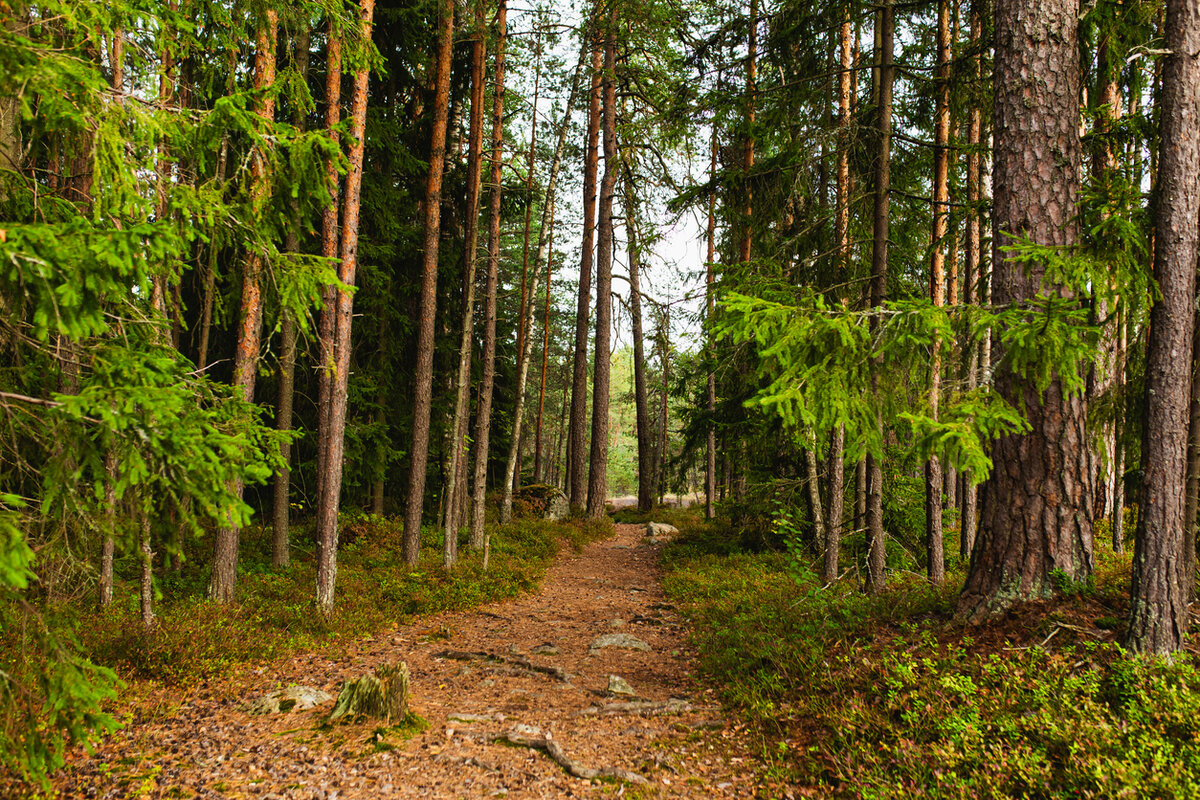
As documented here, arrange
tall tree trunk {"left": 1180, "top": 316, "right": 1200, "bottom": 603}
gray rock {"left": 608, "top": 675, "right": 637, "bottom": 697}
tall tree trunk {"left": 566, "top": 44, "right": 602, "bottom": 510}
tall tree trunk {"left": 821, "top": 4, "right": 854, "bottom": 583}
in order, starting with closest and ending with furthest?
tall tree trunk {"left": 1180, "top": 316, "right": 1200, "bottom": 603}, gray rock {"left": 608, "top": 675, "right": 637, "bottom": 697}, tall tree trunk {"left": 821, "top": 4, "right": 854, "bottom": 583}, tall tree trunk {"left": 566, "top": 44, "right": 602, "bottom": 510}

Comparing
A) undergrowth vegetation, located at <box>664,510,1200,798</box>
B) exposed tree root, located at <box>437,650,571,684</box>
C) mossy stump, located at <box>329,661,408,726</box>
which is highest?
undergrowth vegetation, located at <box>664,510,1200,798</box>

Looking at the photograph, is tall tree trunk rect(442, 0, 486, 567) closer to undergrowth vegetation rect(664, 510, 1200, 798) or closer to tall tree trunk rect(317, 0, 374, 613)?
tall tree trunk rect(317, 0, 374, 613)

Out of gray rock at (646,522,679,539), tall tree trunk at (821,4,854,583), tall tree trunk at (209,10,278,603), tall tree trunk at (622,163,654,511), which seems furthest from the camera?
gray rock at (646,522,679,539)

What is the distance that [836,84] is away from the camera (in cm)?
1099

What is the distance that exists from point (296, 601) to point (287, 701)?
10.8 ft

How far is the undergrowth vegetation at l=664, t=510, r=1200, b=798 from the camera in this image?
3.64 metres

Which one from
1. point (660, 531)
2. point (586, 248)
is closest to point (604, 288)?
point (586, 248)

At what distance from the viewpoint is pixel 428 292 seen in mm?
11430

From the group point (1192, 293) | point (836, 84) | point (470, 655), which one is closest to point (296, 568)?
point (470, 655)

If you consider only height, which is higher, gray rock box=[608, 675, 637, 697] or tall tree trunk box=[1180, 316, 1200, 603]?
tall tree trunk box=[1180, 316, 1200, 603]

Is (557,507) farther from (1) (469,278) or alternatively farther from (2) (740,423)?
(2) (740,423)

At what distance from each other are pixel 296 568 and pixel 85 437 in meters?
8.33

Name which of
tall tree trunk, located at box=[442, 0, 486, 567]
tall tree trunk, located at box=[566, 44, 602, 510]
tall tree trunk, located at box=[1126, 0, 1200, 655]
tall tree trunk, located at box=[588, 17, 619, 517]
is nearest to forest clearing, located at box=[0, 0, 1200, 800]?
tall tree trunk, located at box=[1126, 0, 1200, 655]

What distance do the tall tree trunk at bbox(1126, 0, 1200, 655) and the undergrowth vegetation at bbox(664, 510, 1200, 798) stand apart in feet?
1.18
